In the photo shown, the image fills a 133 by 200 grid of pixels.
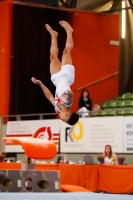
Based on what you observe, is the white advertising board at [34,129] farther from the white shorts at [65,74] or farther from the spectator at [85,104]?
the white shorts at [65,74]

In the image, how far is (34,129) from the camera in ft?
53.7

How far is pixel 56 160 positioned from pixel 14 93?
9.40 feet

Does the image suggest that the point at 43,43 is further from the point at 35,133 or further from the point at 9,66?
the point at 35,133

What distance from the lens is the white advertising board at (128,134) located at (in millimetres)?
14359

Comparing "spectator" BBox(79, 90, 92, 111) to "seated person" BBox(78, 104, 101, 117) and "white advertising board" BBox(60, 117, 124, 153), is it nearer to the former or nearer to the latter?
"seated person" BBox(78, 104, 101, 117)

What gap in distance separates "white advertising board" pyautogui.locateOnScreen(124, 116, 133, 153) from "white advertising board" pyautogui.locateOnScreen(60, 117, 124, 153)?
108 mm

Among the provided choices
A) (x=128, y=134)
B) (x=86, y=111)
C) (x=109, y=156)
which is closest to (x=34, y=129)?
(x=86, y=111)

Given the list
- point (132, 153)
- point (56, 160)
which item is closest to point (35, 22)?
point (56, 160)

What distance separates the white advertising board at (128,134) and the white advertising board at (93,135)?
4.3 inches

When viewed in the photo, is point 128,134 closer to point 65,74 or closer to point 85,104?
point 85,104

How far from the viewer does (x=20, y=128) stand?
16.8 metres

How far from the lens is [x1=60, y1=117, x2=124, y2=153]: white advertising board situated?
14.6 m

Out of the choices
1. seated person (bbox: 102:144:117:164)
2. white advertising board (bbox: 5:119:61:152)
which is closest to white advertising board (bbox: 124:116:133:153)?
seated person (bbox: 102:144:117:164)

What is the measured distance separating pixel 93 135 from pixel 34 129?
6.93 feet
